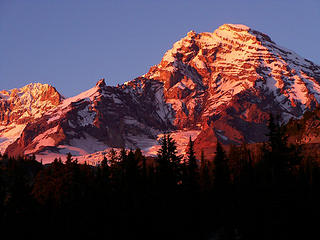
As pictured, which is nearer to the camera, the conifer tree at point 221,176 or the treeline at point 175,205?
the treeline at point 175,205

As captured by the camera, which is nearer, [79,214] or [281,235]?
[281,235]

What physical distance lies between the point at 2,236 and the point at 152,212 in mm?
25452

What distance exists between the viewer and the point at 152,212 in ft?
339

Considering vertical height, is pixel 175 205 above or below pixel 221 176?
below

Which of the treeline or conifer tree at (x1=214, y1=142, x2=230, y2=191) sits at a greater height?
conifer tree at (x1=214, y1=142, x2=230, y2=191)

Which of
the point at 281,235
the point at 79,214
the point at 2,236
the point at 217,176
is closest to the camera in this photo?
the point at 281,235

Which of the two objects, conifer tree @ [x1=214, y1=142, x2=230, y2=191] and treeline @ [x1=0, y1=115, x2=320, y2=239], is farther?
conifer tree @ [x1=214, y1=142, x2=230, y2=191]

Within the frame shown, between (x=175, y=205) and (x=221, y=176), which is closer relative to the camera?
(x=175, y=205)

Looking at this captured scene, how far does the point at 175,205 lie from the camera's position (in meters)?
105

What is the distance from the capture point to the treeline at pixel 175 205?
8681 cm

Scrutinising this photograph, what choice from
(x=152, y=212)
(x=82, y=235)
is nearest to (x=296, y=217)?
(x=152, y=212)

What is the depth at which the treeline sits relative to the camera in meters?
86.8

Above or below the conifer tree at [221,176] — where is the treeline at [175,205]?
below

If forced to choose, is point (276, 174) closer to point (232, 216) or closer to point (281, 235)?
point (281, 235)
